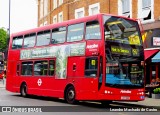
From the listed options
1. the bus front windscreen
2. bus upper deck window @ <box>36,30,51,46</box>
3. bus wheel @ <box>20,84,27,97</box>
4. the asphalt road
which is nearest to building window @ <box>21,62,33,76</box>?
bus wheel @ <box>20,84,27,97</box>

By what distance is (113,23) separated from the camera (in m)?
17.2

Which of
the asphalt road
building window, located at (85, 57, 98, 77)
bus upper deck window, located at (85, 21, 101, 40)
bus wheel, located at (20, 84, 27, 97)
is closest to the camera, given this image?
the asphalt road

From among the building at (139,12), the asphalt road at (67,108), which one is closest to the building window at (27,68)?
the asphalt road at (67,108)

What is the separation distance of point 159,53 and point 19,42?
28.0ft

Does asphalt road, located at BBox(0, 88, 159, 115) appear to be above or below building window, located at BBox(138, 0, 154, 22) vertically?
below

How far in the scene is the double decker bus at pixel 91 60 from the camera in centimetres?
1653

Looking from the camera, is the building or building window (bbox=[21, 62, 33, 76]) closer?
building window (bbox=[21, 62, 33, 76])

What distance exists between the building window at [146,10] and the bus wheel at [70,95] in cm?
905

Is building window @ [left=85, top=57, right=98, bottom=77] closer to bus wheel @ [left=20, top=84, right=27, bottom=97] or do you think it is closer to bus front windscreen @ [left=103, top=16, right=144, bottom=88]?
bus front windscreen @ [left=103, top=16, right=144, bottom=88]

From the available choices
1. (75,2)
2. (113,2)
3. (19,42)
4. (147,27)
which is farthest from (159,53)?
(75,2)

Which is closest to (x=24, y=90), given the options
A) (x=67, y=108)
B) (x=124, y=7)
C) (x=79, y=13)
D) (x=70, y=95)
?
(x=70, y=95)

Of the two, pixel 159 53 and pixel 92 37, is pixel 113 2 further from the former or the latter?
pixel 92 37

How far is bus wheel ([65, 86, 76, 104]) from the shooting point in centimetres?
1845

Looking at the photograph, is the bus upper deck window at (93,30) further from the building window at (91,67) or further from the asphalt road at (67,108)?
the asphalt road at (67,108)
